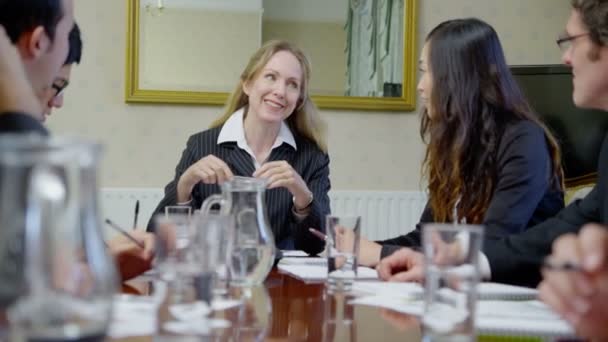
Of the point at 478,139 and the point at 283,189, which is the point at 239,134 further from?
the point at 478,139

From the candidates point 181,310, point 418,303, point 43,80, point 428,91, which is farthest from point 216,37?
point 181,310

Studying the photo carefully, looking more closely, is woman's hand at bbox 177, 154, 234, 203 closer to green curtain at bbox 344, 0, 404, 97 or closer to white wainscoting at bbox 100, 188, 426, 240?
white wainscoting at bbox 100, 188, 426, 240

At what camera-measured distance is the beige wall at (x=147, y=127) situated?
11.3 feet

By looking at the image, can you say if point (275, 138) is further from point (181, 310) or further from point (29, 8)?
point (181, 310)

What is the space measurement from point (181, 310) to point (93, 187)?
0.24 metres

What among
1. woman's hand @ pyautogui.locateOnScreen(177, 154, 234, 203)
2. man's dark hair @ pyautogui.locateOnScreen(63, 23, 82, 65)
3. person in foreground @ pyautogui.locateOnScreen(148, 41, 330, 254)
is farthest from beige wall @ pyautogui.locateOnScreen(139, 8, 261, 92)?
man's dark hair @ pyautogui.locateOnScreen(63, 23, 82, 65)

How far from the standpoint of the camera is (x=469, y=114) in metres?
2.17

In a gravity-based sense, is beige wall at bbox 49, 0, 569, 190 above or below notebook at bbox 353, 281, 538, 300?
above

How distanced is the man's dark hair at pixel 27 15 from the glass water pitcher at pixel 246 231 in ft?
1.28

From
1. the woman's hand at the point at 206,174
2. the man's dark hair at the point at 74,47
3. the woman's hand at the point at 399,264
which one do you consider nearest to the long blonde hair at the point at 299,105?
the woman's hand at the point at 206,174

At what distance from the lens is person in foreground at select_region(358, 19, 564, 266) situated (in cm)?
207

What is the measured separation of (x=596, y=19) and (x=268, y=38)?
2.01 m

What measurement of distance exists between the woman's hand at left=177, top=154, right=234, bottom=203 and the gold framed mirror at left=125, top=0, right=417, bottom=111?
119 cm

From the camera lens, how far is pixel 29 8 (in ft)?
4.28
